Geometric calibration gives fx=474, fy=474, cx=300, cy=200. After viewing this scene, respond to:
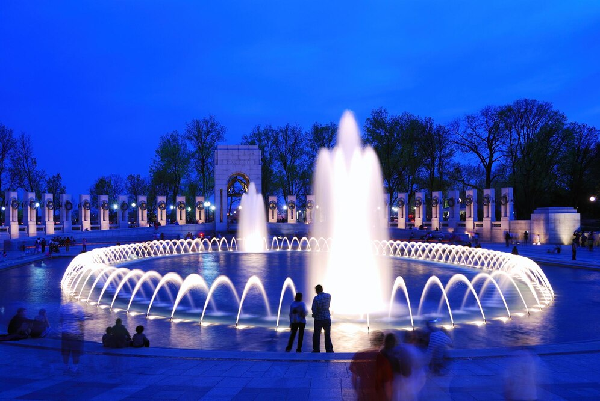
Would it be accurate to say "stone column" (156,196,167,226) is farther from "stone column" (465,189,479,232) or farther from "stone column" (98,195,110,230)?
"stone column" (465,189,479,232)

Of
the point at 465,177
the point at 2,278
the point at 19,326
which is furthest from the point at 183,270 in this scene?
the point at 465,177

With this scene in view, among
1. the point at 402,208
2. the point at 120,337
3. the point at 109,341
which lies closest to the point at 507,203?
the point at 402,208

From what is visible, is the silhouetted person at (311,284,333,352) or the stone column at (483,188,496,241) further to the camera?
the stone column at (483,188,496,241)

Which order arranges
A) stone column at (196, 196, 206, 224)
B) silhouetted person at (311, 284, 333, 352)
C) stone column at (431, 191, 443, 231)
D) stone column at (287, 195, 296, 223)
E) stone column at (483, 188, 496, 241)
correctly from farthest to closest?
stone column at (196, 196, 206, 224), stone column at (287, 195, 296, 223), stone column at (431, 191, 443, 231), stone column at (483, 188, 496, 241), silhouetted person at (311, 284, 333, 352)

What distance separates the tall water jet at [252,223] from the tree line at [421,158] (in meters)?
23.6

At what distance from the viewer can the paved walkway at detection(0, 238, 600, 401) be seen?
22.6 feet

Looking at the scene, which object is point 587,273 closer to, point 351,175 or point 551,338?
point 351,175

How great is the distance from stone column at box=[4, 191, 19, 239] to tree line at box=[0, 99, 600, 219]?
1515cm

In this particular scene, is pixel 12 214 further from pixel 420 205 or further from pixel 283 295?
pixel 420 205

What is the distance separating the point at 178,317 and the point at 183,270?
11153 mm

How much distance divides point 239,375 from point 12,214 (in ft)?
143

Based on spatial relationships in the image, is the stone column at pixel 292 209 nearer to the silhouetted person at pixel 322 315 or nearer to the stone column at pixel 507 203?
the stone column at pixel 507 203

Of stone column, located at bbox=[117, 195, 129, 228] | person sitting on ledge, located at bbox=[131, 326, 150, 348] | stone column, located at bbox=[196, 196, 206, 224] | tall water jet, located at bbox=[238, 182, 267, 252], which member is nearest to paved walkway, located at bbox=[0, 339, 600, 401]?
person sitting on ledge, located at bbox=[131, 326, 150, 348]

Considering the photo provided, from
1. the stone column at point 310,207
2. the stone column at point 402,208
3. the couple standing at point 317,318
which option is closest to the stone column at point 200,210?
the stone column at point 310,207
